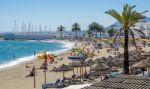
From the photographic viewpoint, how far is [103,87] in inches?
410

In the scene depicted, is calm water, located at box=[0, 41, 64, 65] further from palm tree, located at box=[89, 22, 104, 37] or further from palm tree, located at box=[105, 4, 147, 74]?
palm tree, located at box=[105, 4, 147, 74]

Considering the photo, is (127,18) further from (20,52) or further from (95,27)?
(95,27)

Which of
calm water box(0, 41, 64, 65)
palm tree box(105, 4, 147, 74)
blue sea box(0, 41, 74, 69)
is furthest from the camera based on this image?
calm water box(0, 41, 64, 65)

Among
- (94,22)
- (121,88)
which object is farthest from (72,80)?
(94,22)

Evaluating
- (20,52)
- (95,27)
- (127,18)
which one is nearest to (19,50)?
(20,52)

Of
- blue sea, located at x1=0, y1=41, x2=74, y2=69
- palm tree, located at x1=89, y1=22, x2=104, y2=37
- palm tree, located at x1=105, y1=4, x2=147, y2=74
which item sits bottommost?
blue sea, located at x1=0, y1=41, x2=74, y2=69

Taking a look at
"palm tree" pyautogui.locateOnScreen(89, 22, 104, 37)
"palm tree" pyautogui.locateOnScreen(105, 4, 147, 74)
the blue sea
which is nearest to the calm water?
→ the blue sea

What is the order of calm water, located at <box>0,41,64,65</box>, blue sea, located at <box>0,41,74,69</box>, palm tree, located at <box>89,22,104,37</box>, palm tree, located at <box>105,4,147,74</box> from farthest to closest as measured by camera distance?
palm tree, located at <box>89,22,104,37</box> → calm water, located at <box>0,41,64,65</box> → blue sea, located at <box>0,41,74,69</box> → palm tree, located at <box>105,4,147,74</box>

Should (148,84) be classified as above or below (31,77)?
above

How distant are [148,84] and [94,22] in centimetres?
14130

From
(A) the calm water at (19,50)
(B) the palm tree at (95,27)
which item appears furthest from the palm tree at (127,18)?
(B) the palm tree at (95,27)

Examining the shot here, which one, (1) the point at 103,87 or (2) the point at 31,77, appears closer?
(1) the point at 103,87

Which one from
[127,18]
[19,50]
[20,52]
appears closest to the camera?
[127,18]

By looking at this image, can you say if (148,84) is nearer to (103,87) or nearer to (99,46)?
(103,87)
